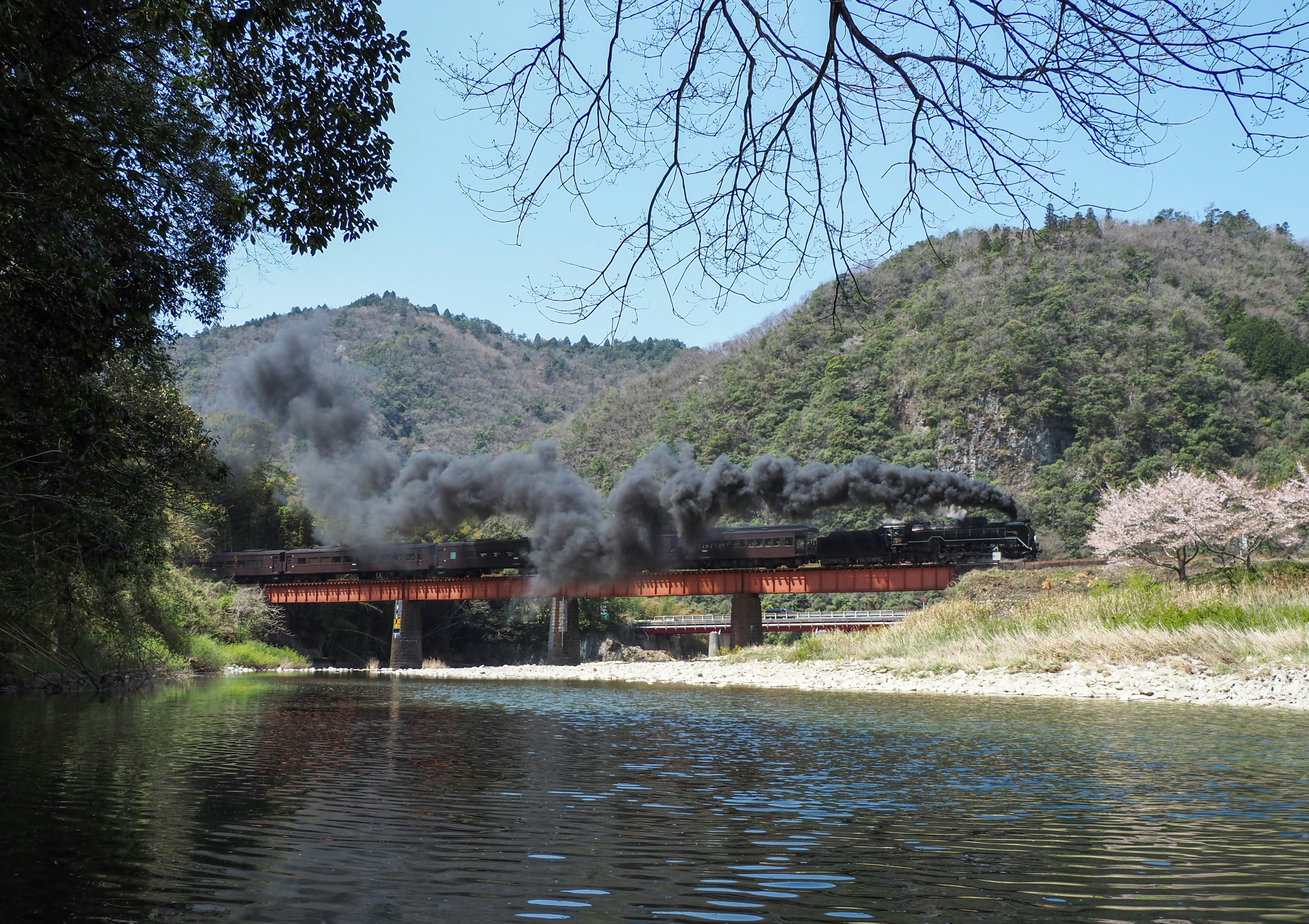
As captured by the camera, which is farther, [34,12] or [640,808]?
[640,808]

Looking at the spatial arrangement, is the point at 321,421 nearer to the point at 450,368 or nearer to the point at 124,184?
the point at 124,184

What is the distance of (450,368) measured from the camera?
142 metres

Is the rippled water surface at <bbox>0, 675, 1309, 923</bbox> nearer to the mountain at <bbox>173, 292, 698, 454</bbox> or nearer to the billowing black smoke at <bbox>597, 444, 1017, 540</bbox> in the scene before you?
the billowing black smoke at <bbox>597, 444, 1017, 540</bbox>

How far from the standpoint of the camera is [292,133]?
7055 mm

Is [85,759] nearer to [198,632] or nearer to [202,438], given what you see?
[202,438]

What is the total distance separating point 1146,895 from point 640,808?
3359 millimetres

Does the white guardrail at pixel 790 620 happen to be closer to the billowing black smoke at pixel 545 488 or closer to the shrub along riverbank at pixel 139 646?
the billowing black smoke at pixel 545 488

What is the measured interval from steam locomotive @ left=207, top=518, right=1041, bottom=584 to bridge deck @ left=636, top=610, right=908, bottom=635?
747 centimetres

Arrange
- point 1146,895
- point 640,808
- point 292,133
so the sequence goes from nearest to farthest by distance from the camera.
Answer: point 1146,895 → point 640,808 → point 292,133

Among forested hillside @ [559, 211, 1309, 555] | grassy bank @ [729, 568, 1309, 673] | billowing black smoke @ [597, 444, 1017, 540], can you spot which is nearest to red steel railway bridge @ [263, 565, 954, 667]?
billowing black smoke @ [597, 444, 1017, 540]

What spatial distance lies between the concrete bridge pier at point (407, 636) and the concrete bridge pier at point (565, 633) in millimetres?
7125

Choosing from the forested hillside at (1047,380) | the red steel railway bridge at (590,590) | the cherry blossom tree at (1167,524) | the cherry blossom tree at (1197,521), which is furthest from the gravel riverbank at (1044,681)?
the forested hillside at (1047,380)

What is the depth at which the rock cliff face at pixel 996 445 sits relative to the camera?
64812mm

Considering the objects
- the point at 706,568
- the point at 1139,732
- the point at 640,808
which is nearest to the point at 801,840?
the point at 640,808
